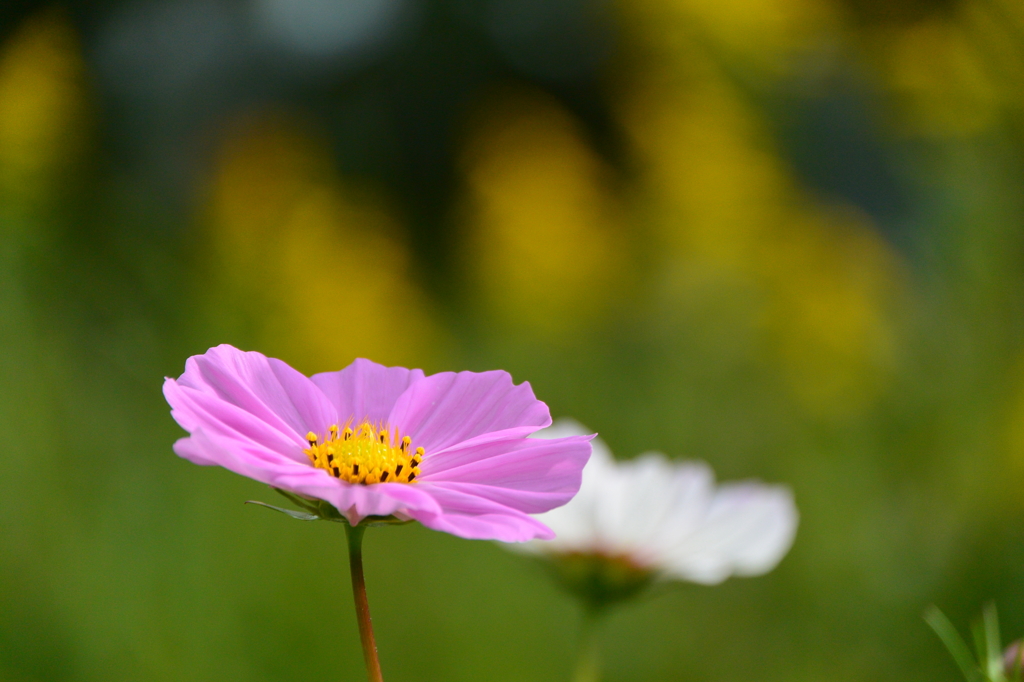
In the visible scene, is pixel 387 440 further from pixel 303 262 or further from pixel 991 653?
pixel 303 262

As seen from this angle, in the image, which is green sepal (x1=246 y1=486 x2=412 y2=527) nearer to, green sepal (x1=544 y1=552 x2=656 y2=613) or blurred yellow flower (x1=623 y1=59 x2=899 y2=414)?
green sepal (x1=544 y1=552 x2=656 y2=613)

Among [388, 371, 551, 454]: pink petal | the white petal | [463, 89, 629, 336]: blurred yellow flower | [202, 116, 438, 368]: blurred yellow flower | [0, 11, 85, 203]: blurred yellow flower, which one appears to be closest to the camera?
[388, 371, 551, 454]: pink petal

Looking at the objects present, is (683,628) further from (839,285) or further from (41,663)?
(41,663)

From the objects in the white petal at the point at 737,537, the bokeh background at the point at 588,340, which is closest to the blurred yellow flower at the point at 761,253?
the bokeh background at the point at 588,340

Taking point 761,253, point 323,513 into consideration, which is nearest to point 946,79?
point 761,253

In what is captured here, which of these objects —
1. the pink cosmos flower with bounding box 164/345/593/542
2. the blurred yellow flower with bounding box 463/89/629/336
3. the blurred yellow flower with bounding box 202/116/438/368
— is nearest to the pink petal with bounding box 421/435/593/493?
the pink cosmos flower with bounding box 164/345/593/542

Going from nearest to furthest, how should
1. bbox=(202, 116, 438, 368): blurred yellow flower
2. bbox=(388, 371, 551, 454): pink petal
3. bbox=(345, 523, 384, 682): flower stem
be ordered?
bbox=(345, 523, 384, 682): flower stem < bbox=(388, 371, 551, 454): pink petal < bbox=(202, 116, 438, 368): blurred yellow flower

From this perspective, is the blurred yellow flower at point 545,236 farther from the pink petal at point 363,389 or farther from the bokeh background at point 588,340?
the pink petal at point 363,389

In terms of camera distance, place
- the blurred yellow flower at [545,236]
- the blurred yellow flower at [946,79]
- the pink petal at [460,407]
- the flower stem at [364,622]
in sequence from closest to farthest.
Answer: the flower stem at [364,622], the pink petal at [460,407], the blurred yellow flower at [946,79], the blurred yellow flower at [545,236]
